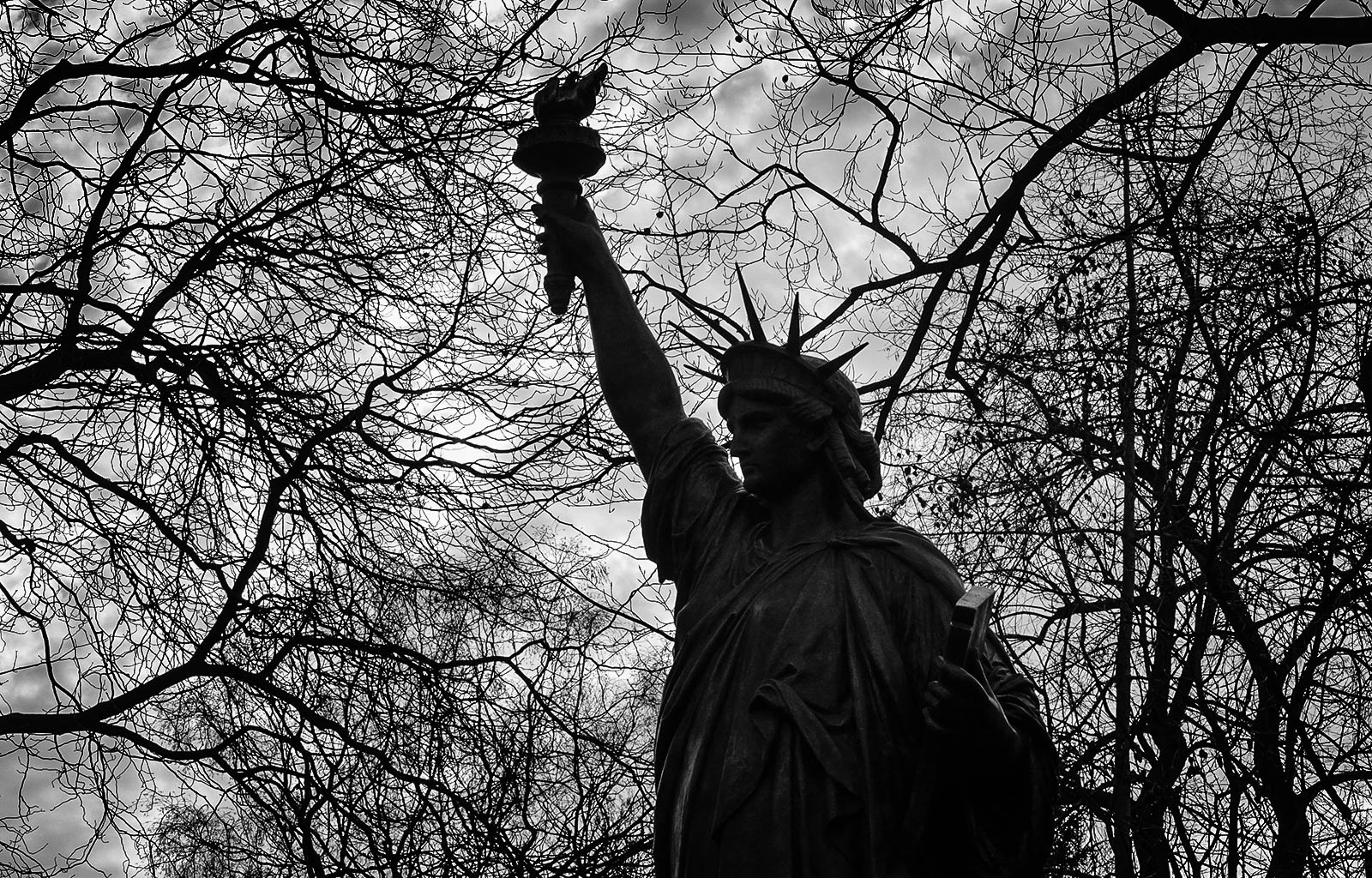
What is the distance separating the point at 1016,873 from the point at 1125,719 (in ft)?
12.1

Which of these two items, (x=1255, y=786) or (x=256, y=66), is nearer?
(x=1255, y=786)

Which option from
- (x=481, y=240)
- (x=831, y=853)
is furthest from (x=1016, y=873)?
(x=481, y=240)

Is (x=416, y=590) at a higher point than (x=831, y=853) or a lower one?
higher

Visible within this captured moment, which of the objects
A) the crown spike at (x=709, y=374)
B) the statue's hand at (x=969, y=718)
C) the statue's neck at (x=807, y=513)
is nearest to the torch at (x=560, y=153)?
the statue's neck at (x=807, y=513)

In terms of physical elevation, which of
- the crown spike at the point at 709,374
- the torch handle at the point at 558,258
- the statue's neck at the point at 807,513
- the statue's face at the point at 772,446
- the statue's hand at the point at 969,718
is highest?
the crown spike at the point at 709,374

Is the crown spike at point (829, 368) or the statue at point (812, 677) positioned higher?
the crown spike at point (829, 368)

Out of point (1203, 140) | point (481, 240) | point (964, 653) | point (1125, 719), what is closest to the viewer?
point (964, 653)

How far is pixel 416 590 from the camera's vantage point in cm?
870

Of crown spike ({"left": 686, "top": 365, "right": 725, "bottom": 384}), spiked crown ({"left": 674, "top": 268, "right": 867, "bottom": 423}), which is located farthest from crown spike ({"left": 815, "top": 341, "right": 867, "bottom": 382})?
crown spike ({"left": 686, "top": 365, "right": 725, "bottom": 384})

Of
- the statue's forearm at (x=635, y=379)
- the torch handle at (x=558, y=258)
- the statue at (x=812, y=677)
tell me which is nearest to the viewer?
the statue at (x=812, y=677)

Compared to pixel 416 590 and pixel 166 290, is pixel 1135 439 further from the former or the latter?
pixel 166 290

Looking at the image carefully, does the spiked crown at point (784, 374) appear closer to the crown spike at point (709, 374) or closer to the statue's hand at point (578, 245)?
the statue's hand at point (578, 245)

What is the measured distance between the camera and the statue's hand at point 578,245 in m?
5.15

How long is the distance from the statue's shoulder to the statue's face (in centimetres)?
23
